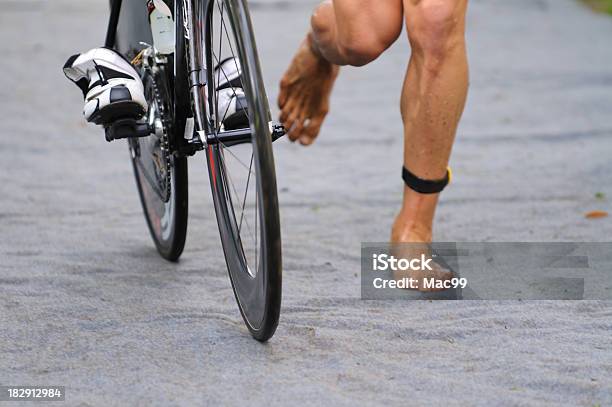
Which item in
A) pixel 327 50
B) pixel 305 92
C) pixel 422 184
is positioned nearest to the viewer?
pixel 422 184

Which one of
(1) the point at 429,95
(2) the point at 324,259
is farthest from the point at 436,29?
(2) the point at 324,259

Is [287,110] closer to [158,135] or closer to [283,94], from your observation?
[283,94]

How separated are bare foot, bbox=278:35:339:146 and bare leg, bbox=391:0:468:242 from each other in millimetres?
673

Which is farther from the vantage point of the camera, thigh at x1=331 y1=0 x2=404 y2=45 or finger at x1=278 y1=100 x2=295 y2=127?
finger at x1=278 y1=100 x2=295 y2=127

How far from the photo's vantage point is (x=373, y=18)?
3.17 metres

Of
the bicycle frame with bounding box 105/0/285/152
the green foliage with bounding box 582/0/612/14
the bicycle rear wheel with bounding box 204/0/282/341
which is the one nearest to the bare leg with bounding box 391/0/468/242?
the bicycle rear wheel with bounding box 204/0/282/341

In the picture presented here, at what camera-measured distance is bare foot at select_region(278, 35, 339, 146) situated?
12.6 ft

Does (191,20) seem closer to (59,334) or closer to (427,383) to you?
(59,334)

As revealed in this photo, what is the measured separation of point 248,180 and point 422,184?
0.66 m

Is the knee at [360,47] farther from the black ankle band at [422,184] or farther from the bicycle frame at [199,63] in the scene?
the bicycle frame at [199,63]

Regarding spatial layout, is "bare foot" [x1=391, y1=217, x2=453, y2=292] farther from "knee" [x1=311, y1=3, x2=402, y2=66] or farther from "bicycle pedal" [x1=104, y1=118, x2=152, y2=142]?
"bicycle pedal" [x1=104, y1=118, x2=152, y2=142]

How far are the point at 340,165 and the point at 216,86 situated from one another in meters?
2.27

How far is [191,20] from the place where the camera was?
9.20 feet

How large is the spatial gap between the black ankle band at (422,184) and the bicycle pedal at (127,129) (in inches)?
30.8
